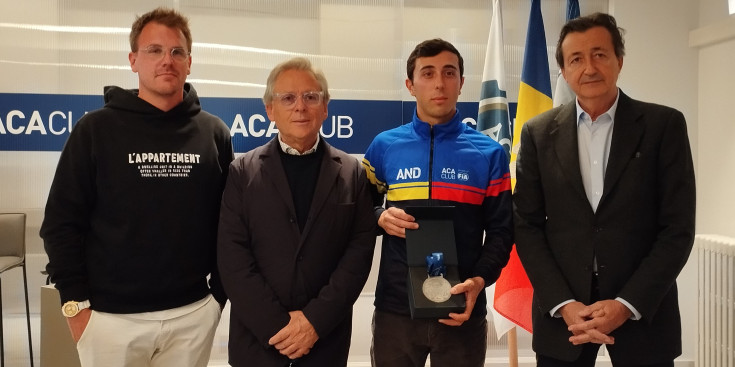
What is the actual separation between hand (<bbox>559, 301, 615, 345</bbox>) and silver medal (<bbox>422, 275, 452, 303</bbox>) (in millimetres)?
390

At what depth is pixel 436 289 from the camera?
2.05 metres

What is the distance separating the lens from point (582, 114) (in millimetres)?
2186

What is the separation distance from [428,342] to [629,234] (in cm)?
80

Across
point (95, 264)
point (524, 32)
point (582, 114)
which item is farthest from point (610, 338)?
point (524, 32)

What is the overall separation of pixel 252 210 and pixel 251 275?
22 cm

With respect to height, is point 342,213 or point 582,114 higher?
point 582,114

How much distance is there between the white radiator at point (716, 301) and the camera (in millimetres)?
3604

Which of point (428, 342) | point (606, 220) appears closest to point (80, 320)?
point (428, 342)

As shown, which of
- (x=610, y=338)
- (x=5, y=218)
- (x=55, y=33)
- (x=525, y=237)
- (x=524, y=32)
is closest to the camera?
(x=610, y=338)

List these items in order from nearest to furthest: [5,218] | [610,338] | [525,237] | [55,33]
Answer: [610,338], [525,237], [5,218], [55,33]

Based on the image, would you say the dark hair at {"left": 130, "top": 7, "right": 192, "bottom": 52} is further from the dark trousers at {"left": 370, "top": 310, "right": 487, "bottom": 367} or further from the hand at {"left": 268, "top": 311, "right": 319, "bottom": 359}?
the dark trousers at {"left": 370, "top": 310, "right": 487, "bottom": 367}

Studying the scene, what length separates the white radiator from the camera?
142 inches

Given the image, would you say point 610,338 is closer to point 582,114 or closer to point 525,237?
point 525,237

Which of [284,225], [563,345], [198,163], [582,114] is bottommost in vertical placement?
[563,345]
